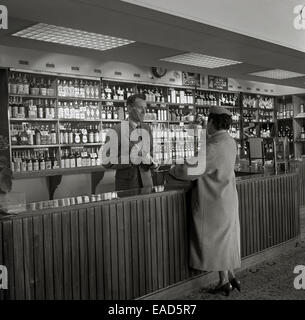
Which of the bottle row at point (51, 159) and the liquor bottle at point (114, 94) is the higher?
the liquor bottle at point (114, 94)

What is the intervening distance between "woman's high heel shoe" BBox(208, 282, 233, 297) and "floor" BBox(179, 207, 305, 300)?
0.13 ft

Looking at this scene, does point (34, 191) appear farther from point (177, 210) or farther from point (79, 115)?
point (177, 210)

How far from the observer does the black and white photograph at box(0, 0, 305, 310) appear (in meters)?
2.75

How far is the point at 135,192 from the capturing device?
341 cm

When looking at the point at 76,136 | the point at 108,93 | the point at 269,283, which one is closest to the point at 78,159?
the point at 76,136

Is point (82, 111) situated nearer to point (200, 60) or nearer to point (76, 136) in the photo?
point (76, 136)

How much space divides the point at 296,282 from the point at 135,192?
65.9 inches

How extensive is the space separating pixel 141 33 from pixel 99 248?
2.73 meters

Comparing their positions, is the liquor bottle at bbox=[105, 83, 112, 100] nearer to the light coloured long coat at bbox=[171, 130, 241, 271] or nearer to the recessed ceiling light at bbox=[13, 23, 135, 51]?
the recessed ceiling light at bbox=[13, 23, 135, 51]

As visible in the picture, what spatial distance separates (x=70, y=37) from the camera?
5.00 metres

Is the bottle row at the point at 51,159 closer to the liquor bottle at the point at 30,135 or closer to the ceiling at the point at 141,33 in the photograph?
the liquor bottle at the point at 30,135

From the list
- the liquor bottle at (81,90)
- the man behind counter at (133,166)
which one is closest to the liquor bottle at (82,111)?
the liquor bottle at (81,90)

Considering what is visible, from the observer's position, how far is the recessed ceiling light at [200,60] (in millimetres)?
6414
